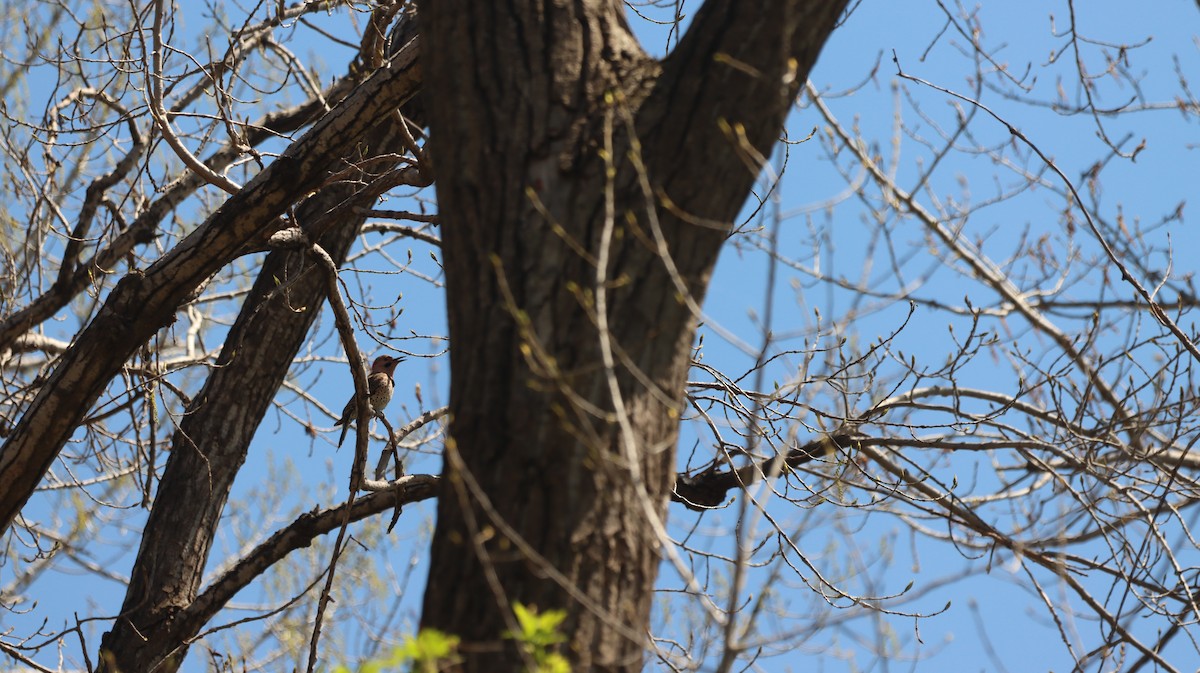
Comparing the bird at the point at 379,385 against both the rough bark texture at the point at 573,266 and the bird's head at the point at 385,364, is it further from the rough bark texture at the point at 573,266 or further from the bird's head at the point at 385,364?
the rough bark texture at the point at 573,266

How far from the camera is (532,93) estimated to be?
2.43 m

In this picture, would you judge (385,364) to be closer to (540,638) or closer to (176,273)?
(176,273)

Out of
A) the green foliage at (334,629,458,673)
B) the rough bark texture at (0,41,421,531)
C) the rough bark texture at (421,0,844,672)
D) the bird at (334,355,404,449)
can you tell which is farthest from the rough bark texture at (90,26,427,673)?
the green foliage at (334,629,458,673)

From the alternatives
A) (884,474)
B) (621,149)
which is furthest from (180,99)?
(621,149)

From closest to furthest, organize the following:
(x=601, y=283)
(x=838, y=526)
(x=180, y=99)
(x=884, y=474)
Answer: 1. (x=601, y=283)
2. (x=838, y=526)
3. (x=884, y=474)
4. (x=180, y=99)

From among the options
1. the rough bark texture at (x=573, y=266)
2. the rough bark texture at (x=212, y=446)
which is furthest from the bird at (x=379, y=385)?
the rough bark texture at (x=573, y=266)

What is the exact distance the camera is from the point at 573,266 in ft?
7.43

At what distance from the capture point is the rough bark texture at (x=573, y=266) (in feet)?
6.91

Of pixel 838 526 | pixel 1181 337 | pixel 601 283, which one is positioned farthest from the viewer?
pixel 1181 337

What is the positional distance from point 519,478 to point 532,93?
85 centimetres

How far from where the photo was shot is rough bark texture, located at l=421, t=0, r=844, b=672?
2107 millimetres

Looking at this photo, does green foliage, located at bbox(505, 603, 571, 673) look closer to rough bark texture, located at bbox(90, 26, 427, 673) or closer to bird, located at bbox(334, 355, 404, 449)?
rough bark texture, located at bbox(90, 26, 427, 673)

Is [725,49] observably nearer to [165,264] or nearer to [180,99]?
[165,264]

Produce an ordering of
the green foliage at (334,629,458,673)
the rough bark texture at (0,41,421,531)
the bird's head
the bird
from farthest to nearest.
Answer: the bird's head → the bird → the rough bark texture at (0,41,421,531) → the green foliage at (334,629,458,673)
